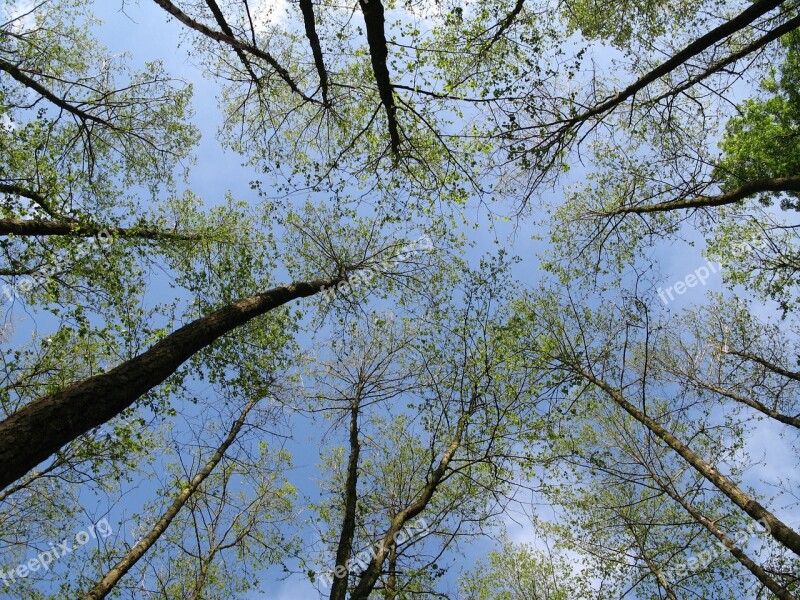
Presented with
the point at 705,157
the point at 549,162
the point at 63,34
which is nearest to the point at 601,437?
the point at 705,157

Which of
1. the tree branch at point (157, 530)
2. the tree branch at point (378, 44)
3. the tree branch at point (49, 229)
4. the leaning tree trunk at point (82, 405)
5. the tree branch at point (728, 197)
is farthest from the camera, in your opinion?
the tree branch at point (49, 229)

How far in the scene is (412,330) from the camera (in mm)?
11617

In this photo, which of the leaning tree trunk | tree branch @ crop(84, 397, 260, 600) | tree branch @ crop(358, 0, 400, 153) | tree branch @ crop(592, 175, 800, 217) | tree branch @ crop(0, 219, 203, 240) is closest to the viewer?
the leaning tree trunk

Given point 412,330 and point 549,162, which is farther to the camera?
point 412,330

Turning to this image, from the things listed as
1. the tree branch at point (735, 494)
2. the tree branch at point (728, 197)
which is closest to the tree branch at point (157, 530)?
the tree branch at point (735, 494)

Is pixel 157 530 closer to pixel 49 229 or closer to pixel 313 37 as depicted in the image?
pixel 49 229

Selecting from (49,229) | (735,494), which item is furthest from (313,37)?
(735,494)

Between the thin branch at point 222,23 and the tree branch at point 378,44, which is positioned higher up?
the thin branch at point 222,23

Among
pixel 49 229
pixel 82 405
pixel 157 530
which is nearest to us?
pixel 82 405

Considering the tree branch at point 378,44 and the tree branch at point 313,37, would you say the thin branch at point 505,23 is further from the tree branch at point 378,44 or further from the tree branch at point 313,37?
the tree branch at point 313,37

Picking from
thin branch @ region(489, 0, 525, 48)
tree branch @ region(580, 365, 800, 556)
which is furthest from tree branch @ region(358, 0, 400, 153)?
tree branch @ region(580, 365, 800, 556)

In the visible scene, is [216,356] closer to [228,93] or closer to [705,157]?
[228,93]

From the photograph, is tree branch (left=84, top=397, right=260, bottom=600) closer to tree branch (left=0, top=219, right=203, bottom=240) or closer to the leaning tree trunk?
the leaning tree trunk

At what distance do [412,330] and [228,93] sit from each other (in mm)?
7835
